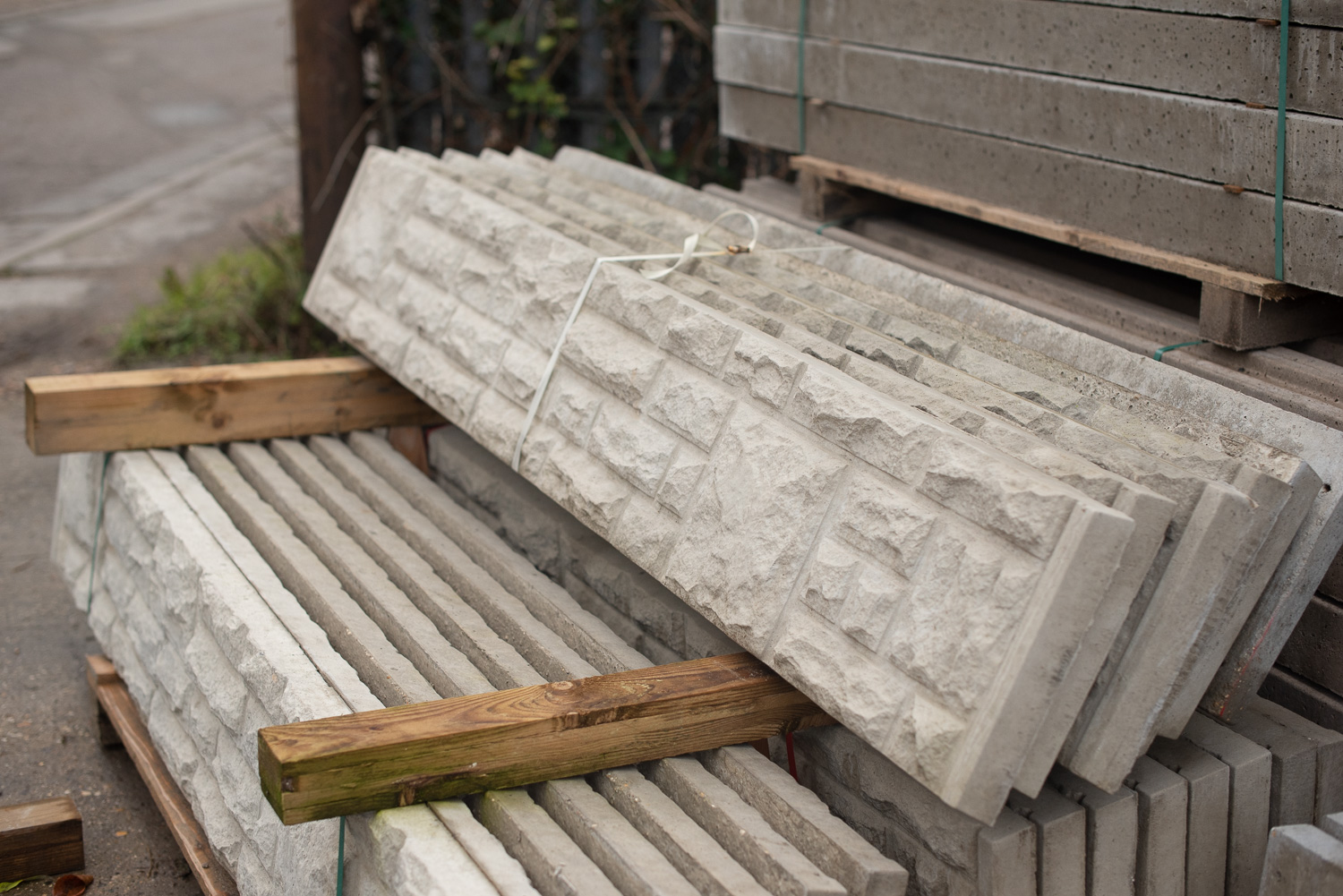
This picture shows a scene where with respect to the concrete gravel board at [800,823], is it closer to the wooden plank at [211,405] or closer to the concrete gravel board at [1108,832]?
the concrete gravel board at [1108,832]

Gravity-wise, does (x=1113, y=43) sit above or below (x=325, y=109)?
above

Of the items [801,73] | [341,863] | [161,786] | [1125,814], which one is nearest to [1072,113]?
[801,73]

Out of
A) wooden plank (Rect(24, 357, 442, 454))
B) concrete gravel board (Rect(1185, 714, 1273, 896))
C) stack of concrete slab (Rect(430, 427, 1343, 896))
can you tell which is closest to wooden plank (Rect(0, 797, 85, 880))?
wooden plank (Rect(24, 357, 442, 454))

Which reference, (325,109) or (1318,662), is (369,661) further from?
(325,109)

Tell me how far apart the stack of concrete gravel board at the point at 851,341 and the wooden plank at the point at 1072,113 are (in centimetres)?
65

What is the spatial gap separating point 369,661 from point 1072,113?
6.48ft

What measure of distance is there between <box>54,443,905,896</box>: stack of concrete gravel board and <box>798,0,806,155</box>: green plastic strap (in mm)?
1546

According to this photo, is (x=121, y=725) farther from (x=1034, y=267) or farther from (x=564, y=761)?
(x=1034, y=267)

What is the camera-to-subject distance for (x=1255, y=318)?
2.62 m

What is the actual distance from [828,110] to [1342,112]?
1.61 meters

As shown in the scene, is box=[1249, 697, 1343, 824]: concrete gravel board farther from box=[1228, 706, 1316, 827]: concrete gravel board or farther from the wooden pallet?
the wooden pallet

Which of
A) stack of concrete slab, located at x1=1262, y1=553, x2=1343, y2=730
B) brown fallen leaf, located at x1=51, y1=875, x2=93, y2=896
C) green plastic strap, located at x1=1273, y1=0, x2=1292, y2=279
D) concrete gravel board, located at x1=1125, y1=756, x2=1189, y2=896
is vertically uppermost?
green plastic strap, located at x1=1273, y1=0, x2=1292, y2=279

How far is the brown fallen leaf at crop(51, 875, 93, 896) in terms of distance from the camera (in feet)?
9.77

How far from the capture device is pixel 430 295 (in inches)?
132
